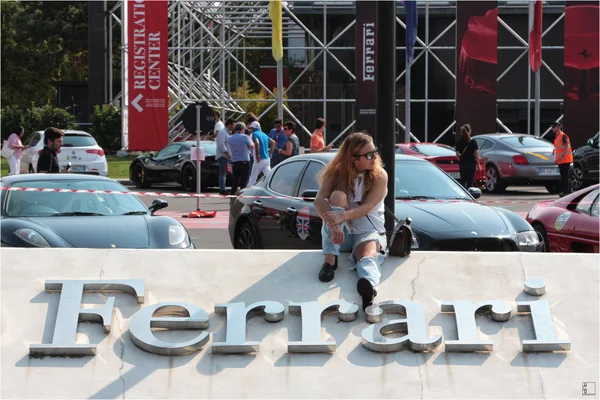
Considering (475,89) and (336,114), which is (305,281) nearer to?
(475,89)

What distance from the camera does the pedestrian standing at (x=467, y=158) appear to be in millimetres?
18328

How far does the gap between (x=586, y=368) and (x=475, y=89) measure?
23.4 meters

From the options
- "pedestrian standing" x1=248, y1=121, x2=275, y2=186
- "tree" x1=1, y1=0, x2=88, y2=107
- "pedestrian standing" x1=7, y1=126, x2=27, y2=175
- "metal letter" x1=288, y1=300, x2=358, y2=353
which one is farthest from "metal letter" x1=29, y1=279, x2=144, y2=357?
"tree" x1=1, y1=0, x2=88, y2=107

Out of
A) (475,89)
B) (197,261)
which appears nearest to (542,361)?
(197,261)

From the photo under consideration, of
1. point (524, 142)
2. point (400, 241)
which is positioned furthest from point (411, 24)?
point (400, 241)

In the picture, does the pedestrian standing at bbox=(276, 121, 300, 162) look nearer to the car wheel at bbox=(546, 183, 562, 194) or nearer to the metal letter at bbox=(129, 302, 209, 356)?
the car wheel at bbox=(546, 183, 562, 194)

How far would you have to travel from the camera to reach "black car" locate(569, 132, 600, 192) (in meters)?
23.2

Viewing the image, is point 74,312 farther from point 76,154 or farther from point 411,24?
point 411,24

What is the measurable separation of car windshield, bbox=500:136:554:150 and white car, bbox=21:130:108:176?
10665mm

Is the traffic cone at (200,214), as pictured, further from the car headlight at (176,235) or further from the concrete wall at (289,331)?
the concrete wall at (289,331)

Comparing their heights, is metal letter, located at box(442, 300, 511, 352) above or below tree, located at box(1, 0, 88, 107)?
below

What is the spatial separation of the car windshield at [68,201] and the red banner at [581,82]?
66.1 feet

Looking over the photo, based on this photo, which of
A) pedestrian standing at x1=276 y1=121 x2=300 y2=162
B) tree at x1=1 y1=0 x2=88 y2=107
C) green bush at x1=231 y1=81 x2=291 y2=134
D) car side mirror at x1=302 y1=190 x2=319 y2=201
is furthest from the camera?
tree at x1=1 y1=0 x2=88 y2=107

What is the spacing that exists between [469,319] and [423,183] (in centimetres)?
395
